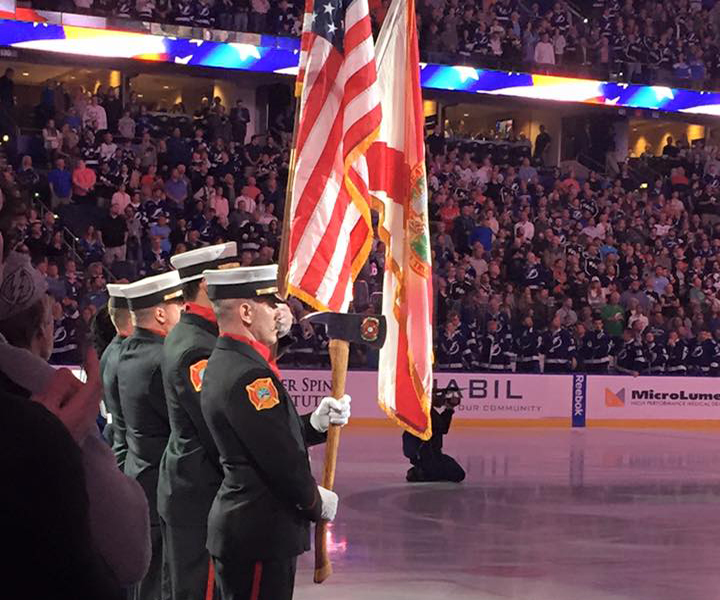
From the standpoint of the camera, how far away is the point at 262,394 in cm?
495

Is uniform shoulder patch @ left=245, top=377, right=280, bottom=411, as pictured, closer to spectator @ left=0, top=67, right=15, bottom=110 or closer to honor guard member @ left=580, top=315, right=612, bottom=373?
honor guard member @ left=580, top=315, right=612, bottom=373

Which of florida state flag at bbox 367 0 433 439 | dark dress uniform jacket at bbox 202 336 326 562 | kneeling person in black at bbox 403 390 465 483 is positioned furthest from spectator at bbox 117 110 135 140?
dark dress uniform jacket at bbox 202 336 326 562

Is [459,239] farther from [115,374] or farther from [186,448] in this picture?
[186,448]

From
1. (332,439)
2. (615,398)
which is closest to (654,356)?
(615,398)

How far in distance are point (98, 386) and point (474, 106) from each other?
3707cm

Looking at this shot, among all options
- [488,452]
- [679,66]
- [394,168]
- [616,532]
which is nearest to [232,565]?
[394,168]

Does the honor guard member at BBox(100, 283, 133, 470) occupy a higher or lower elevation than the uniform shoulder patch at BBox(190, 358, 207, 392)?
lower

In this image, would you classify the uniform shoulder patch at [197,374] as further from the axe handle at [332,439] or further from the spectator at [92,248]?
the spectator at [92,248]

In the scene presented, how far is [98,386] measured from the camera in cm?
263

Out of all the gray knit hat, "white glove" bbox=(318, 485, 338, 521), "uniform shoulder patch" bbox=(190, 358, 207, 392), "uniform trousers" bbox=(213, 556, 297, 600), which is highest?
the gray knit hat

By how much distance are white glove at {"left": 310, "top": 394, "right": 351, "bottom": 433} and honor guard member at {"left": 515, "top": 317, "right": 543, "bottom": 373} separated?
19.3 metres

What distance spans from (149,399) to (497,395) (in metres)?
17.8

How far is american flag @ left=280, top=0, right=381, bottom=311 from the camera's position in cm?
599

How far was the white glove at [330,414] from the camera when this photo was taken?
525cm
